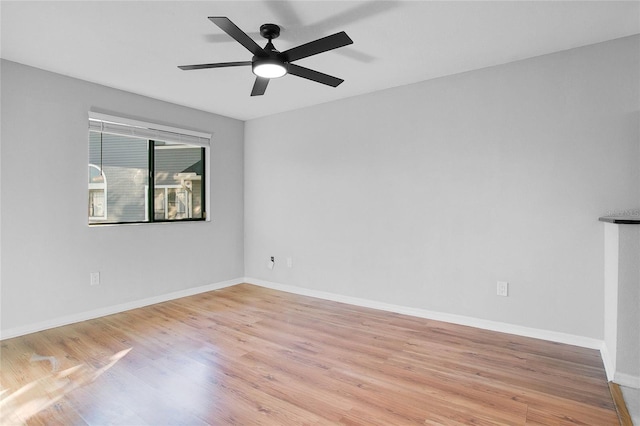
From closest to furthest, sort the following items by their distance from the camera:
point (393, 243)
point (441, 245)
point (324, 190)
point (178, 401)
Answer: point (178, 401) < point (441, 245) < point (393, 243) < point (324, 190)

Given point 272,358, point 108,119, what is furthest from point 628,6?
point 108,119

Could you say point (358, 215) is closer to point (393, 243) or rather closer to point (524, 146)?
point (393, 243)

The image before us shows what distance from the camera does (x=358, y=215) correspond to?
4.00m

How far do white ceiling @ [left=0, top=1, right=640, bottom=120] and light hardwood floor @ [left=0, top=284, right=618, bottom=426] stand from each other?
92.6 inches

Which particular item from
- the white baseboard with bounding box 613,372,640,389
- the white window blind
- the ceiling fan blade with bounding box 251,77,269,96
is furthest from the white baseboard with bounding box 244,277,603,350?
the ceiling fan blade with bounding box 251,77,269,96

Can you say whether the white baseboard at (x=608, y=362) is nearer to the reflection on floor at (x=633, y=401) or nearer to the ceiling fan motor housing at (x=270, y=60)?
the reflection on floor at (x=633, y=401)

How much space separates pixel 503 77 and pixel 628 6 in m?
0.95

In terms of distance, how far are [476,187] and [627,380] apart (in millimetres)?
1721

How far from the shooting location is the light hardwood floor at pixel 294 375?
1.90 metres

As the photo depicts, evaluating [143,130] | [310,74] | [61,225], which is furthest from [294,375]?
[143,130]

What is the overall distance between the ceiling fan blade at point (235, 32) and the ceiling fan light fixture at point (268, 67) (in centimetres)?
6

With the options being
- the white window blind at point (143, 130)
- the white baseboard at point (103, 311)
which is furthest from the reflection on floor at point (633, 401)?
the white window blind at point (143, 130)

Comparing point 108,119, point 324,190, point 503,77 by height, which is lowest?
point 324,190

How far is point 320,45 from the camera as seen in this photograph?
2.14m
